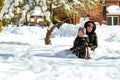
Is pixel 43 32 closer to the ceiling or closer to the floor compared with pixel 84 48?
closer to the floor

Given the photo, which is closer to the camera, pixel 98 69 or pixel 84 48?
pixel 98 69

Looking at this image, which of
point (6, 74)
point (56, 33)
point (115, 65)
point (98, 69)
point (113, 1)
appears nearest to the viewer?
point (6, 74)

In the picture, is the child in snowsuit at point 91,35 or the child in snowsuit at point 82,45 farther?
the child in snowsuit at point 91,35

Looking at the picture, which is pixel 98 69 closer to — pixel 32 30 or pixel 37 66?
pixel 37 66

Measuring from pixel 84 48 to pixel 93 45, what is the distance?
2.71 feet

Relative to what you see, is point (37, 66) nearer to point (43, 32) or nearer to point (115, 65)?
point (115, 65)

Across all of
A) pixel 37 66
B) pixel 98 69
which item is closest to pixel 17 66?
pixel 37 66

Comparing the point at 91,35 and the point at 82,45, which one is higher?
the point at 91,35

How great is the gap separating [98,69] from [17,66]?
1.82m

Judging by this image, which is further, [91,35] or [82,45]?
[91,35]

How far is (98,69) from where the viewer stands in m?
8.10

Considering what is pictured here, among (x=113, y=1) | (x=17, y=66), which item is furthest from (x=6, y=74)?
(x=113, y=1)

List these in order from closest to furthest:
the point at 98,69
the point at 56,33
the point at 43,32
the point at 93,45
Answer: the point at 98,69, the point at 93,45, the point at 56,33, the point at 43,32

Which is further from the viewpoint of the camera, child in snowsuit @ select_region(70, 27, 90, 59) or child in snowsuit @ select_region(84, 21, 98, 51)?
child in snowsuit @ select_region(84, 21, 98, 51)
